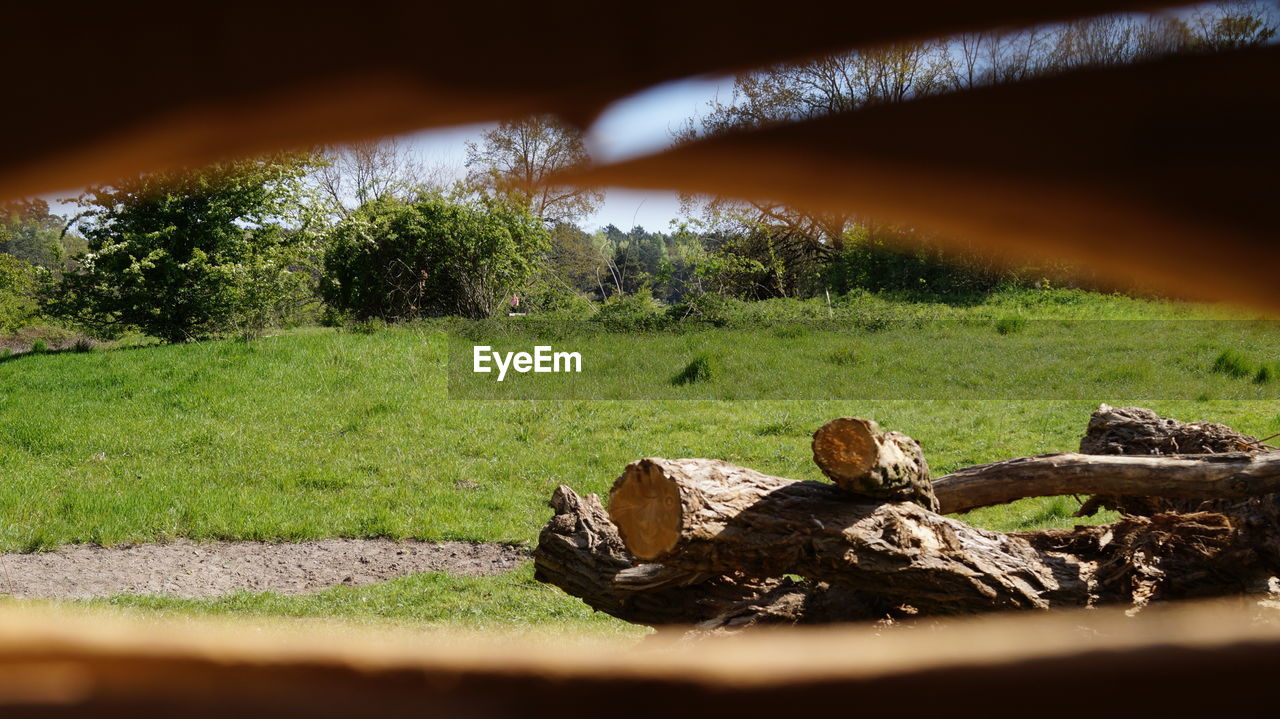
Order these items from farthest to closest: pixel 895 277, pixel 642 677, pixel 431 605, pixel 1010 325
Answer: pixel 895 277
pixel 1010 325
pixel 431 605
pixel 642 677

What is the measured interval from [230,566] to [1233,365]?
624 cm

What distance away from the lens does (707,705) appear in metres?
0.10

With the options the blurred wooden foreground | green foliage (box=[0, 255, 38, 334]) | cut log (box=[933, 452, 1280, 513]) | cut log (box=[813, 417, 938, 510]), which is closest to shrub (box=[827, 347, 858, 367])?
cut log (box=[933, 452, 1280, 513])

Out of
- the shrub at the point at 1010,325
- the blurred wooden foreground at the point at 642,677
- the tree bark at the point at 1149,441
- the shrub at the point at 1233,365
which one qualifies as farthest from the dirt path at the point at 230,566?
the shrub at the point at 1233,365

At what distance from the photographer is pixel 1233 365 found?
5.86 m

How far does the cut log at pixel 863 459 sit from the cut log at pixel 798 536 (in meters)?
0.05

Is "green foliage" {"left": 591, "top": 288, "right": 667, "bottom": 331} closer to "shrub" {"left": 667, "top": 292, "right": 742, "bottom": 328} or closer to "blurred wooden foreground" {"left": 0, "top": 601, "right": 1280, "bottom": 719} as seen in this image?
"shrub" {"left": 667, "top": 292, "right": 742, "bottom": 328}

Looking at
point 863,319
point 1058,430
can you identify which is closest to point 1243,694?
point 1058,430

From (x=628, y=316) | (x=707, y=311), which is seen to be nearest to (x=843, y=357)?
(x=707, y=311)

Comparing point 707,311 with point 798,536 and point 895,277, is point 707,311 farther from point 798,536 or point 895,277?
point 798,536

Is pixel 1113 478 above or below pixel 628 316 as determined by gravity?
below

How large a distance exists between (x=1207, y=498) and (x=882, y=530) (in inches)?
27.6

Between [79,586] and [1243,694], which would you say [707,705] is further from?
[79,586]

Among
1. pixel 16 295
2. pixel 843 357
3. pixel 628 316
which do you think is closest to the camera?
pixel 843 357
